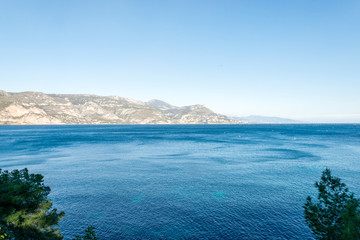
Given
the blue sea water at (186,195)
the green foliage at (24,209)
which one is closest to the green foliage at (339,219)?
the blue sea water at (186,195)

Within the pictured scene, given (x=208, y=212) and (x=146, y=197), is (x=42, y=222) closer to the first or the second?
(x=146, y=197)

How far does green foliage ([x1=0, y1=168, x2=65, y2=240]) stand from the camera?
23016mm

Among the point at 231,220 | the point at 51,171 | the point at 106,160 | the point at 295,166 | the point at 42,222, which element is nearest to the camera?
the point at 42,222

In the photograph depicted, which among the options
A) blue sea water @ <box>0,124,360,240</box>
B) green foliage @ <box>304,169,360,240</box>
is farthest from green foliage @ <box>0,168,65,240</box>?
green foliage @ <box>304,169,360,240</box>

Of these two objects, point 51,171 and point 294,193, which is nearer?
point 294,193

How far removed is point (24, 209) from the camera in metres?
25.6

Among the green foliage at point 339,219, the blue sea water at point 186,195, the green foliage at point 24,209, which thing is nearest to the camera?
the green foliage at point 339,219

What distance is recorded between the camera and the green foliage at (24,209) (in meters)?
23.0

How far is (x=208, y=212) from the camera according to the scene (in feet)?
139

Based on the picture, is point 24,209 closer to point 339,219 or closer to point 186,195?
point 186,195

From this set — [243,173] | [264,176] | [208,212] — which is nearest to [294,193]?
[264,176]

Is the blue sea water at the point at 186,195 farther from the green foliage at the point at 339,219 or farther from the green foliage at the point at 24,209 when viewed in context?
the green foliage at the point at 339,219

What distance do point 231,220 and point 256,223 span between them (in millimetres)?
4553

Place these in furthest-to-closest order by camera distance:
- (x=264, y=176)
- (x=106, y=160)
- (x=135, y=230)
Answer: (x=106, y=160) < (x=264, y=176) < (x=135, y=230)
